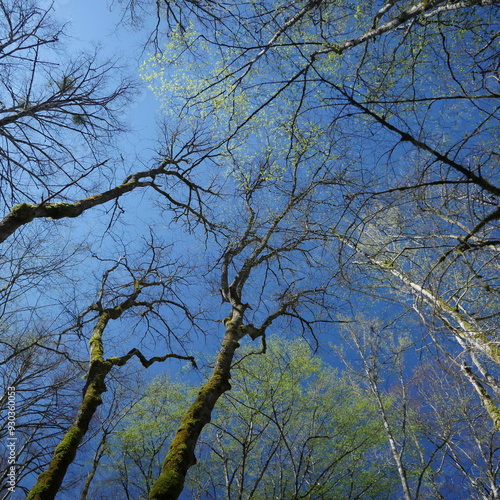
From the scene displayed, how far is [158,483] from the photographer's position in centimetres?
242

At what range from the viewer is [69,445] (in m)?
3.12

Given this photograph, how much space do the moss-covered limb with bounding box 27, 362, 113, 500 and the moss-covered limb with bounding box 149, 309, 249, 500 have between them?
1.00m

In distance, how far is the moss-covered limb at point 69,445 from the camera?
8.91 ft

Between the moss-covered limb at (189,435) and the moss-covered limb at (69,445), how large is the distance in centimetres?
100

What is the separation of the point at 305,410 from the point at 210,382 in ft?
27.5

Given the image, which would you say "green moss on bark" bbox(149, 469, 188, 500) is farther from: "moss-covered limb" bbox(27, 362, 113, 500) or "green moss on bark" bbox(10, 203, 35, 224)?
"green moss on bark" bbox(10, 203, 35, 224)

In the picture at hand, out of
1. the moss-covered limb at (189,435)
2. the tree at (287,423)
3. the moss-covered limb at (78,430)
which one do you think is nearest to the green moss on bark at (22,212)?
the moss-covered limb at (78,430)

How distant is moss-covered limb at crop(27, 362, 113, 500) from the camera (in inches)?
107

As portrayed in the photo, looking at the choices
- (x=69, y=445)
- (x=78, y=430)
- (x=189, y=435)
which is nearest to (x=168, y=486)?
(x=189, y=435)

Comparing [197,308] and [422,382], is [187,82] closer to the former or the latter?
[197,308]

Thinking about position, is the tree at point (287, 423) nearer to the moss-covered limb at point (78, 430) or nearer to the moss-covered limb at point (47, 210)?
the moss-covered limb at point (78, 430)

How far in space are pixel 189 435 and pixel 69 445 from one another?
1.24 m

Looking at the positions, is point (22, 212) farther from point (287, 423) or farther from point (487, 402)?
point (287, 423)

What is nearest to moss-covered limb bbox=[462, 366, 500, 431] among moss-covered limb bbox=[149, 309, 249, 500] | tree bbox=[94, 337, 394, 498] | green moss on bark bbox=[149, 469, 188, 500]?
moss-covered limb bbox=[149, 309, 249, 500]
